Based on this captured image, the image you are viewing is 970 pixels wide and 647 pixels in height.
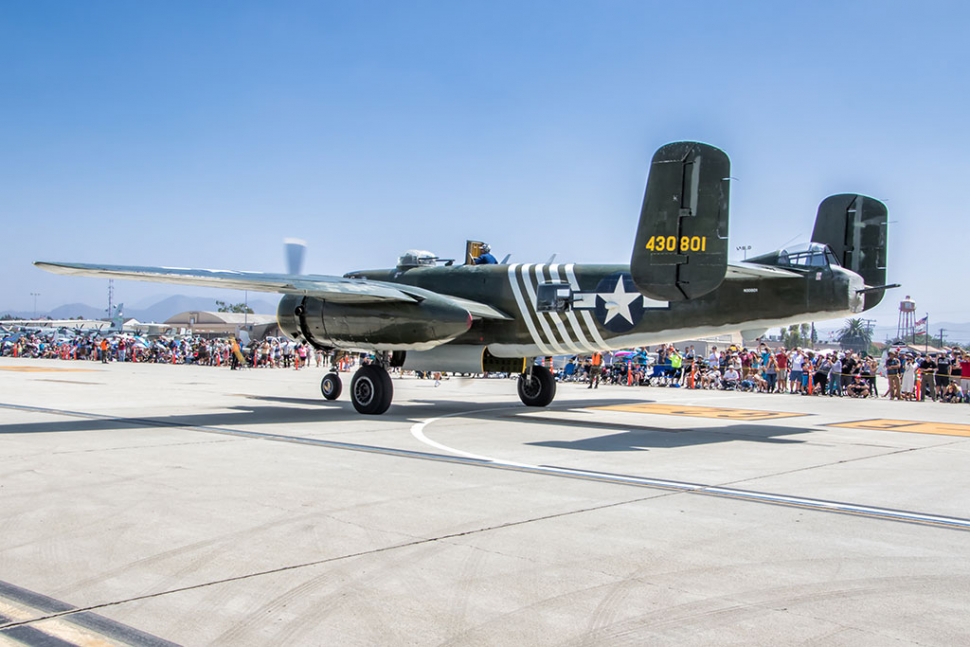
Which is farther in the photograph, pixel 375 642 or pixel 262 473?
pixel 262 473

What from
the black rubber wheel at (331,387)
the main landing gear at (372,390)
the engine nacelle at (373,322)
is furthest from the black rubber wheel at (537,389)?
the black rubber wheel at (331,387)

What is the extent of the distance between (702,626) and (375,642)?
184 centimetres

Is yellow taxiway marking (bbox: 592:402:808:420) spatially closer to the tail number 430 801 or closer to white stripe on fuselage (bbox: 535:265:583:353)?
white stripe on fuselage (bbox: 535:265:583:353)

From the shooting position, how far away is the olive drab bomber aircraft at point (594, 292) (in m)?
12.8

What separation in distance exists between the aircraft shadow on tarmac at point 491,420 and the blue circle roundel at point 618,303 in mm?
1989

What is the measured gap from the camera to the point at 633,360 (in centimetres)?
3412

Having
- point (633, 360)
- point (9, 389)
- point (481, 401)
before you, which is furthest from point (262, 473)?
point (633, 360)

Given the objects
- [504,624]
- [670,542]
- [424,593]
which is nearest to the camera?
[504,624]

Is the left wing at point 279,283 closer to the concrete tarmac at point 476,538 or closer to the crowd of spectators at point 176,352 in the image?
the concrete tarmac at point 476,538

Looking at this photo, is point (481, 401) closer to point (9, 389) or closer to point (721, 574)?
point (9, 389)

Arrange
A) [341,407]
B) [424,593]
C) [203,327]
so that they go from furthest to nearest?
[203,327] → [341,407] → [424,593]

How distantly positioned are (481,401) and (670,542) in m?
15.3

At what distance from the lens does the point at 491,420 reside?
1595 centimetres

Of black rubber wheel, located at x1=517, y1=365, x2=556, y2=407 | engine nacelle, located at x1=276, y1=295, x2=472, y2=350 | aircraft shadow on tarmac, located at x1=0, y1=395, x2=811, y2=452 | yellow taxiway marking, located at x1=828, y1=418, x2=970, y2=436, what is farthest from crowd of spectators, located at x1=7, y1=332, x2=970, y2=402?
yellow taxiway marking, located at x1=828, y1=418, x2=970, y2=436
